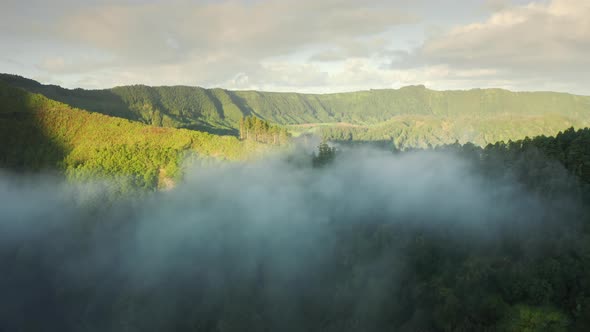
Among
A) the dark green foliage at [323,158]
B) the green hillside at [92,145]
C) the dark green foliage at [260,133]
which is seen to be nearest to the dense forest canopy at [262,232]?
the green hillside at [92,145]

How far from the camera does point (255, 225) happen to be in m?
81.4

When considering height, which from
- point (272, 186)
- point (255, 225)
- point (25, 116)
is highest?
point (25, 116)

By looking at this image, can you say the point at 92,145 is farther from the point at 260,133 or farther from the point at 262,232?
the point at 260,133

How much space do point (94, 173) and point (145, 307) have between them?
1269 inches

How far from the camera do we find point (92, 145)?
8250 centimetres

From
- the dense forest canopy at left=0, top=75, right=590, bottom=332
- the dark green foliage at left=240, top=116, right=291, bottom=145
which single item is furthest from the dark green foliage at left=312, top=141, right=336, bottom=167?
the dark green foliage at left=240, top=116, right=291, bottom=145

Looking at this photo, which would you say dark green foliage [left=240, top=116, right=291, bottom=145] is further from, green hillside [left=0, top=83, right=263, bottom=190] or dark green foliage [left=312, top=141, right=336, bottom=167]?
green hillside [left=0, top=83, right=263, bottom=190]

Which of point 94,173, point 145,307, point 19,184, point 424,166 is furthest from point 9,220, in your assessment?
point 424,166

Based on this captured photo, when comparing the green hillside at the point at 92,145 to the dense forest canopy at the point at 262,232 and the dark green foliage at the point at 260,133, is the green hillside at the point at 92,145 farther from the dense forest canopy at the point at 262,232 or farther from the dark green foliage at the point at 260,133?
the dark green foliage at the point at 260,133

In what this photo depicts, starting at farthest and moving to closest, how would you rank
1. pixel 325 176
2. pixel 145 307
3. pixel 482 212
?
1. pixel 325 176
2. pixel 145 307
3. pixel 482 212

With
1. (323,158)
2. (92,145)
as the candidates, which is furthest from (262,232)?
(92,145)

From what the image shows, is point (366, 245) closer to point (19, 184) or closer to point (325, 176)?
point (325, 176)

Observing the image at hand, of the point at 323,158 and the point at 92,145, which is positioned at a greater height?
the point at 92,145

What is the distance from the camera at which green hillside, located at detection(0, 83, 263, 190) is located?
77.7 metres
